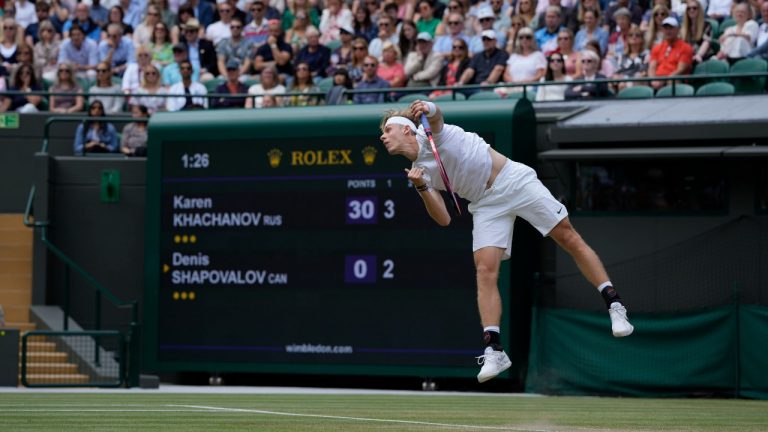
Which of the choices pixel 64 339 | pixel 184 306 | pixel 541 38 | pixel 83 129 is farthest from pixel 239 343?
pixel 541 38

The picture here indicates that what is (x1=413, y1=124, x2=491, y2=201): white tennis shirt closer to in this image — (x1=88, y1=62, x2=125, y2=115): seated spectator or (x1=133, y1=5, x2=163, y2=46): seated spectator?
(x1=88, y1=62, x2=125, y2=115): seated spectator

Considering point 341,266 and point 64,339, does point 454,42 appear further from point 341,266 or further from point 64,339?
point 64,339

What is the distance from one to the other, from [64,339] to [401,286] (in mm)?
5088

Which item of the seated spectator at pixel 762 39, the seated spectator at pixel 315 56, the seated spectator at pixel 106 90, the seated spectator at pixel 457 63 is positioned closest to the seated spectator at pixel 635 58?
the seated spectator at pixel 762 39

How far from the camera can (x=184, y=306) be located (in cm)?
2091

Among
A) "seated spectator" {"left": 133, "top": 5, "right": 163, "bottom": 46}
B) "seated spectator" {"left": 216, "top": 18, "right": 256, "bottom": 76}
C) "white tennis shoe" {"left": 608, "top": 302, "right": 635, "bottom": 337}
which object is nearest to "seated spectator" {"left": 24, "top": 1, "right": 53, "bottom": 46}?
"seated spectator" {"left": 133, "top": 5, "right": 163, "bottom": 46}

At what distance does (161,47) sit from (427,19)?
196 inches

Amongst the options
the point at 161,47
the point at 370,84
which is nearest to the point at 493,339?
the point at 370,84

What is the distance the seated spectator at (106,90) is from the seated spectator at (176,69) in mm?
838

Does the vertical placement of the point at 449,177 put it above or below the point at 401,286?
above

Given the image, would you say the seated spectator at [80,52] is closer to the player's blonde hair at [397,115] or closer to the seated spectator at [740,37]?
the seated spectator at [740,37]

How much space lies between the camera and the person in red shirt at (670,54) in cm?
1934

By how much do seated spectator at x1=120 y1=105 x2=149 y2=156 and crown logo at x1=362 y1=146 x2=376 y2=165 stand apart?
14.6 ft

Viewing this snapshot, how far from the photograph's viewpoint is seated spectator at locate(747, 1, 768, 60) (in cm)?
1911
